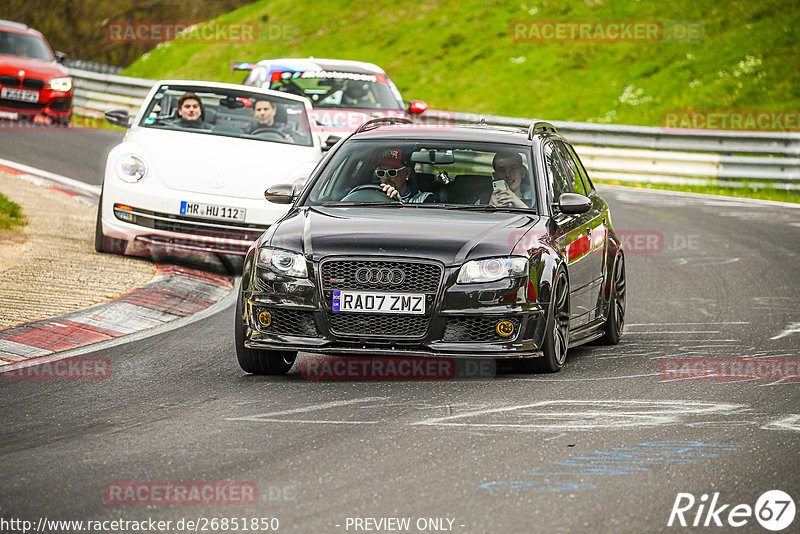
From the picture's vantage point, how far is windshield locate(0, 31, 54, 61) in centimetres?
2566

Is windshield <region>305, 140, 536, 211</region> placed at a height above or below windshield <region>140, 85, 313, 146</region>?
above

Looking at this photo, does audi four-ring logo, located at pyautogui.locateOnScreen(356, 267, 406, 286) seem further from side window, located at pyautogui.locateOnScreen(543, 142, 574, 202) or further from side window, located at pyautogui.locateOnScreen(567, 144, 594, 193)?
side window, located at pyautogui.locateOnScreen(567, 144, 594, 193)

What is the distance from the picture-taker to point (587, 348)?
1005 centimetres

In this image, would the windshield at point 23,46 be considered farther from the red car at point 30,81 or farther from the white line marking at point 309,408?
the white line marking at point 309,408

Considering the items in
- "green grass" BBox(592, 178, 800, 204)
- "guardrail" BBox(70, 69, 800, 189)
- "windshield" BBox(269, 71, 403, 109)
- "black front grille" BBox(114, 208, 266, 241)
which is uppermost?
"windshield" BBox(269, 71, 403, 109)

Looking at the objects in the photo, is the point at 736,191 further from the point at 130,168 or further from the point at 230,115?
the point at 130,168

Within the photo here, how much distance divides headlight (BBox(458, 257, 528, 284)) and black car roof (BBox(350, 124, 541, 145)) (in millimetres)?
1707

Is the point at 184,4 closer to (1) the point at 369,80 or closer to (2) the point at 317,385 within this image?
(1) the point at 369,80

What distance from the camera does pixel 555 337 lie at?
8.48 metres

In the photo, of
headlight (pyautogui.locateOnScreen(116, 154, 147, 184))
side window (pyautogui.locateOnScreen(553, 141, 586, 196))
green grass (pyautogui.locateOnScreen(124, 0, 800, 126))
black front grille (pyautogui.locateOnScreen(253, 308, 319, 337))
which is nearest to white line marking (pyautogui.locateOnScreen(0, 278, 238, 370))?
black front grille (pyautogui.locateOnScreen(253, 308, 319, 337))

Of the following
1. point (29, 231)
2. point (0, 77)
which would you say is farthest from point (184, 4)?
point (29, 231)

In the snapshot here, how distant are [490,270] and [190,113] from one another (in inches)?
273

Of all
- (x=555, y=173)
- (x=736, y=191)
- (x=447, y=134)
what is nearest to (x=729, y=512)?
(x=555, y=173)

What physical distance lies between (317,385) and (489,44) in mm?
28896
